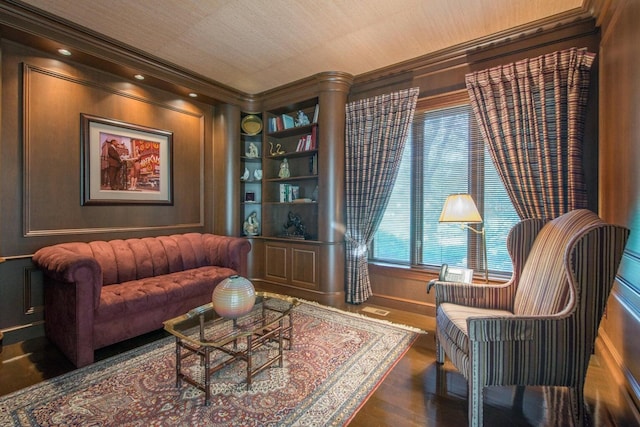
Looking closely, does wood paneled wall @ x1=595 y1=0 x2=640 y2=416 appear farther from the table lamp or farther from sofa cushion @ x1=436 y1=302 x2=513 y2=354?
the table lamp

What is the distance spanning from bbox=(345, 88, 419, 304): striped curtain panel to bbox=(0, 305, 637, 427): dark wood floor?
52.3 inches

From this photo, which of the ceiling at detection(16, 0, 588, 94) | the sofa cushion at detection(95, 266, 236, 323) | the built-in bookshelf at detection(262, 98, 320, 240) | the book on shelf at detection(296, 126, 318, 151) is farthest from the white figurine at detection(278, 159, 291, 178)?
the sofa cushion at detection(95, 266, 236, 323)

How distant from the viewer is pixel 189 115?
402 centimetres

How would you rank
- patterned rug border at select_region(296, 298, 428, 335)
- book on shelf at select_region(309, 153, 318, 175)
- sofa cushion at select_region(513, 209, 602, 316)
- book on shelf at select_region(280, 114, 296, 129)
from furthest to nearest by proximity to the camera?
book on shelf at select_region(280, 114, 296, 129) < book on shelf at select_region(309, 153, 318, 175) < patterned rug border at select_region(296, 298, 428, 335) < sofa cushion at select_region(513, 209, 602, 316)

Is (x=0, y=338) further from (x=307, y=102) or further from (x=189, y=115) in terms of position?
(x=307, y=102)

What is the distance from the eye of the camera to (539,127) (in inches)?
102

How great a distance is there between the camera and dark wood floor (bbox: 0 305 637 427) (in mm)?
1699

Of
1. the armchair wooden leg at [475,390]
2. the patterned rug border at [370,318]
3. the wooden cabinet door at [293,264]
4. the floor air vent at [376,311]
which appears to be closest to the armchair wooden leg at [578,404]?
the armchair wooden leg at [475,390]

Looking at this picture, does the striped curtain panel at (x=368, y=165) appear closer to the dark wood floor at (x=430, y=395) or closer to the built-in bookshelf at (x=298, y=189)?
the built-in bookshelf at (x=298, y=189)

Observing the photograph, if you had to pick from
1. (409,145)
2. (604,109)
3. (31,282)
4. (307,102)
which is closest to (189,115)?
(307,102)

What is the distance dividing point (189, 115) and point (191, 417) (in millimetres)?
3530

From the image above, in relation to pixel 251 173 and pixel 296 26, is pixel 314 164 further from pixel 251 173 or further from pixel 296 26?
pixel 296 26

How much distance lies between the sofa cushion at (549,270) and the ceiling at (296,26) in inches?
71.1

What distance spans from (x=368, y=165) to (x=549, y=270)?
2.11 m
